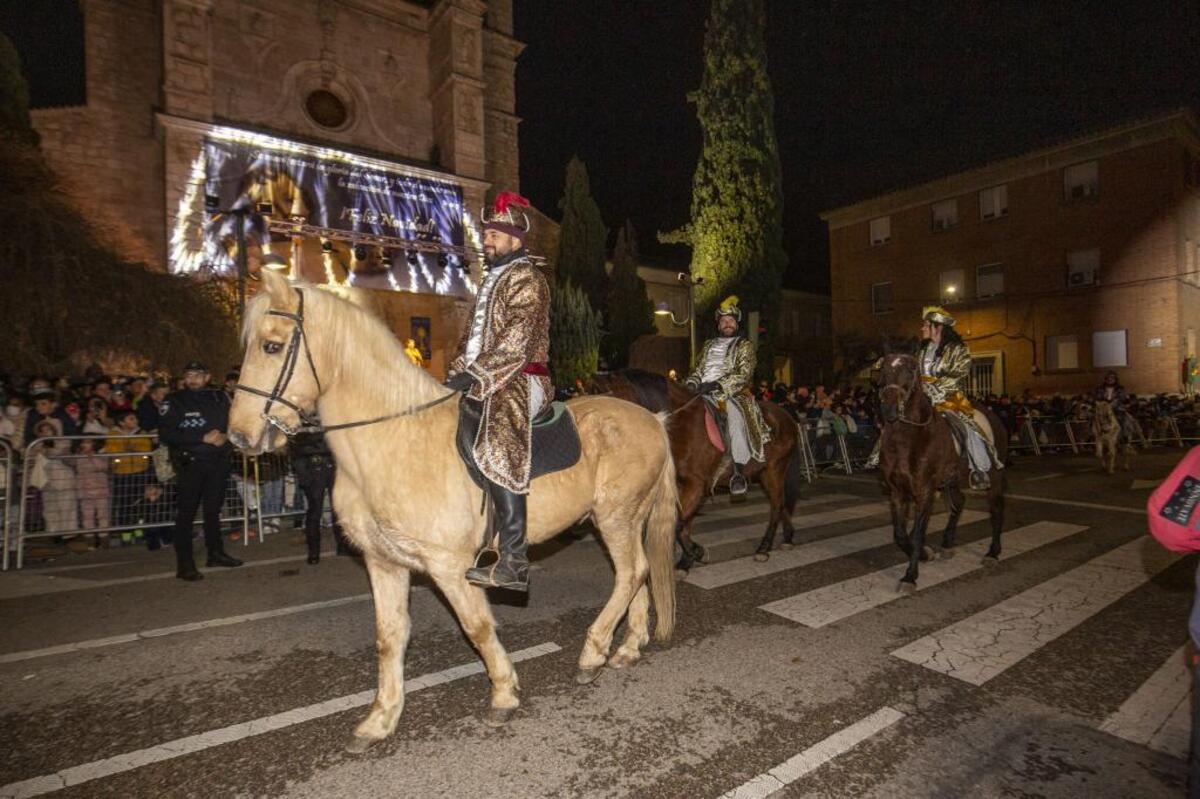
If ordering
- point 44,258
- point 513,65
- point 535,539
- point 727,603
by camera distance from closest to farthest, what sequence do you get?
point 535,539
point 727,603
point 44,258
point 513,65

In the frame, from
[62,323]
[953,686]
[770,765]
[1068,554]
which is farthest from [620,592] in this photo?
[62,323]

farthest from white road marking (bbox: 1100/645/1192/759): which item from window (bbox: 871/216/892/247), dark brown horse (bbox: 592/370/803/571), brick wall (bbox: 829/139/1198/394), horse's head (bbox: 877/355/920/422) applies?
window (bbox: 871/216/892/247)

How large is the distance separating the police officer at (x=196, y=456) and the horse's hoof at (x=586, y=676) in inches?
185

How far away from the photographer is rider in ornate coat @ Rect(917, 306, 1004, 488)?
667 cm

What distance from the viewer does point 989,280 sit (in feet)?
98.4

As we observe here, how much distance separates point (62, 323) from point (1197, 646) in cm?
1607

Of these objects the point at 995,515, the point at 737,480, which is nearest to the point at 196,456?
the point at 737,480

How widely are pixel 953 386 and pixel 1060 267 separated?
28.1m

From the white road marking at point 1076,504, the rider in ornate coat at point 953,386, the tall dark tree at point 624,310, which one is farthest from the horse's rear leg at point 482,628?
the tall dark tree at point 624,310

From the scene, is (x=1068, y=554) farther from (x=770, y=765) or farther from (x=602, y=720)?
(x=602, y=720)

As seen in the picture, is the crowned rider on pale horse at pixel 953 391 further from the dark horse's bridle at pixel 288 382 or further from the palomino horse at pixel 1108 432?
the palomino horse at pixel 1108 432

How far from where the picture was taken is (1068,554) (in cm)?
672

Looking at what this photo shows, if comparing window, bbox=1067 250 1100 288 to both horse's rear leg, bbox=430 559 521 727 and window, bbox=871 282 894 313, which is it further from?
horse's rear leg, bbox=430 559 521 727

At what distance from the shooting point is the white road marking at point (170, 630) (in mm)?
4285
